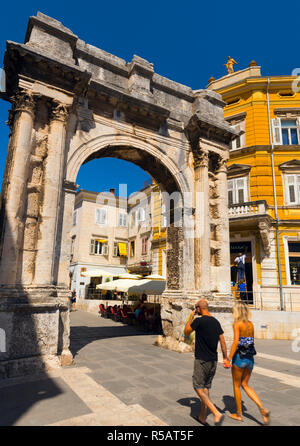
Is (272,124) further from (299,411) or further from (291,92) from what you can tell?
(299,411)

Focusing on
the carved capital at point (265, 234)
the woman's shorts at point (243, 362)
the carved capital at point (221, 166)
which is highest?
the carved capital at point (221, 166)

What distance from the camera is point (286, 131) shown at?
1617 cm

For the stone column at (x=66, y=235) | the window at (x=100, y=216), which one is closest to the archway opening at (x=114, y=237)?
the window at (x=100, y=216)

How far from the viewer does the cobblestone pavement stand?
3.49 meters

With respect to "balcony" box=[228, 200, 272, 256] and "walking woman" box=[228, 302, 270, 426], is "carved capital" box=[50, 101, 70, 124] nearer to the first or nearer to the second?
"walking woman" box=[228, 302, 270, 426]

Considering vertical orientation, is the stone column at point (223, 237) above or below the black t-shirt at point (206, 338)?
above

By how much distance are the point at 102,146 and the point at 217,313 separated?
550 cm

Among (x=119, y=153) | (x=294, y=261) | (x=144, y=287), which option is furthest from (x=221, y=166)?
(x=294, y=261)

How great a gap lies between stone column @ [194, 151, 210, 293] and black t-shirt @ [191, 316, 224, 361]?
470 centimetres

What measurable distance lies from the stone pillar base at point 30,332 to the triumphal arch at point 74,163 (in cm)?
2

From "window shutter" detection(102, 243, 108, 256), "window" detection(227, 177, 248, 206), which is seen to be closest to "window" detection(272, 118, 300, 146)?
"window" detection(227, 177, 248, 206)

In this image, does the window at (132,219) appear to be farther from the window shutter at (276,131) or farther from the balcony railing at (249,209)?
the window shutter at (276,131)

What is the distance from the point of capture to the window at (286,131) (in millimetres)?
15891

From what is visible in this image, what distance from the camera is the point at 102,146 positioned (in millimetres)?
7777
